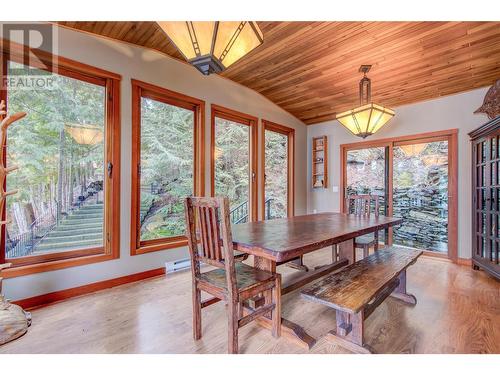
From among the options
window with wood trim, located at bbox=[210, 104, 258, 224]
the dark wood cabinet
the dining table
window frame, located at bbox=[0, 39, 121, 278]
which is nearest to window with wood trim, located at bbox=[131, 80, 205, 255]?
window frame, located at bbox=[0, 39, 121, 278]

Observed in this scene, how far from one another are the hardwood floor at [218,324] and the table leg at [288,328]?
0.04 metres

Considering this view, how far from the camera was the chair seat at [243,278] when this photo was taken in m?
1.56

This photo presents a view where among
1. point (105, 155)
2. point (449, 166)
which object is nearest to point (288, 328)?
point (105, 155)

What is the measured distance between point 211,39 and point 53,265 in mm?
2429

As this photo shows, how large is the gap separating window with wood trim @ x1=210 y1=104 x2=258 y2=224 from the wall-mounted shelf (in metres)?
1.65

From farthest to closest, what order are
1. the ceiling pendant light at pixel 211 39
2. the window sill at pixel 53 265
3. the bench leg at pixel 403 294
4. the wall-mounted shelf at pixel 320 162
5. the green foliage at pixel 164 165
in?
1. the wall-mounted shelf at pixel 320 162
2. the green foliage at pixel 164 165
3. the bench leg at pixel 403 294
4. the window sill at pixel 53 265
5. the ceiling pendant light at pixel 211 39

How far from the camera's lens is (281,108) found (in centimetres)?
465

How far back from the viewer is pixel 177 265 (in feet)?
10.3

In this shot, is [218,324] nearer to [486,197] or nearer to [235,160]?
[235,160]

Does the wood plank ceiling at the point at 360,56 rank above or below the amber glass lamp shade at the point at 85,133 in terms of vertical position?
above

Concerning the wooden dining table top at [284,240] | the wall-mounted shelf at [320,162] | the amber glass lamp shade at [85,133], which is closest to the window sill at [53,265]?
the amber glass lamp shade at [85,133]

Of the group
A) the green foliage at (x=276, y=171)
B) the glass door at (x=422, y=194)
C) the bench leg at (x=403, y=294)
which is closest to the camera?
the bench leg at (x=403, y=294)

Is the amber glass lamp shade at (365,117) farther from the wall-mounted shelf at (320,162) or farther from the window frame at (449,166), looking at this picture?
the wall-mounted shelf at (320,162)

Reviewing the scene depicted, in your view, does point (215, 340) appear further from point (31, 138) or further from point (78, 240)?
point (31, 138)
